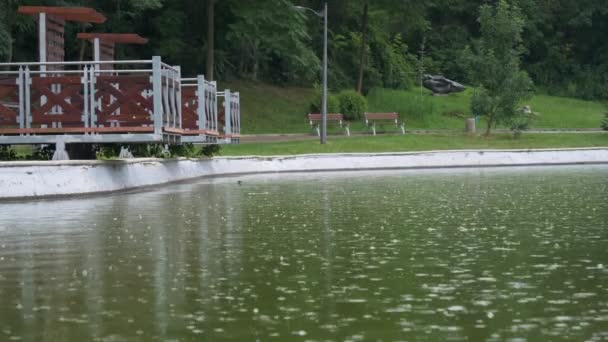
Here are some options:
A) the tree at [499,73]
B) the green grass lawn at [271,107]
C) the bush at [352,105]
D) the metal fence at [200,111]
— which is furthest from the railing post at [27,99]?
the bush at [352,105]

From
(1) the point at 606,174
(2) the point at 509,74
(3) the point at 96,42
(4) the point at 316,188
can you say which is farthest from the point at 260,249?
(2) the point at 509,74

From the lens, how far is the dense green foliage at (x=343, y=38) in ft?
205

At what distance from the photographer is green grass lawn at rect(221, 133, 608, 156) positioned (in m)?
46.9

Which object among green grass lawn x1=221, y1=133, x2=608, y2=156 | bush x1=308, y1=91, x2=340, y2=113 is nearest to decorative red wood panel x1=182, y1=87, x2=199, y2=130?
green grass lawn x1=221, y1=133, x2=608, y2=156

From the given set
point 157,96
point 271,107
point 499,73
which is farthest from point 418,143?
point 157,96

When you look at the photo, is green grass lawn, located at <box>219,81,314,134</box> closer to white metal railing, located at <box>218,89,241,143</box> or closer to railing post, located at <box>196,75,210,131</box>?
white metal railing, located at <box>218,89,241,143</box>

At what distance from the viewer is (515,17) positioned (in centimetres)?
5669

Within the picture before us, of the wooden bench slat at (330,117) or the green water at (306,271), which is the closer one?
the green water at (306,271)

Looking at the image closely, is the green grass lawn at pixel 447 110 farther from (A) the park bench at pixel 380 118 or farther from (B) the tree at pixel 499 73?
(B) the tree at pixel 499 73

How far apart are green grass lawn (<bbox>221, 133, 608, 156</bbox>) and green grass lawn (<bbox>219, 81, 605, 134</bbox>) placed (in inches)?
311

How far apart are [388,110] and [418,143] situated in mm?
16359

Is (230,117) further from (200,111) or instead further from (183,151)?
(200,111)

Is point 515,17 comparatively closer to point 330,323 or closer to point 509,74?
point 509,74

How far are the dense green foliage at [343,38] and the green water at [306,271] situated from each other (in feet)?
130
